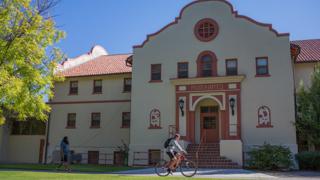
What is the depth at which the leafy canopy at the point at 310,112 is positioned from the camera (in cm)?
2428

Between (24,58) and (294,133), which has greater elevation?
(24,58)

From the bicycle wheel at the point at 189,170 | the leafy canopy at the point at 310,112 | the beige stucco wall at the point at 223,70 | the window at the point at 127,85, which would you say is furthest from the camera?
the window at the point at 127,85

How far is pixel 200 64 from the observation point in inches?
1086

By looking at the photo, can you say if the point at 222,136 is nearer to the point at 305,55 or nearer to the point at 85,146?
the point at 305,55

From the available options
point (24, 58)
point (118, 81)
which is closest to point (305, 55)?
point (118, 81)

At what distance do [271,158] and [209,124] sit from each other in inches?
233

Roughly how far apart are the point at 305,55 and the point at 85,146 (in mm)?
18635

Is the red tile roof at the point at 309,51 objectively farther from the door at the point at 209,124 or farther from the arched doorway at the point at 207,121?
the door at the point at 209,124

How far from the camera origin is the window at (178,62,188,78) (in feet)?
91.2

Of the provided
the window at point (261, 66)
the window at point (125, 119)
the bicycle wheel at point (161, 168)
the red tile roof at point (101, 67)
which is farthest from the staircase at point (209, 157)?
the red tile roof at point (101, 67)

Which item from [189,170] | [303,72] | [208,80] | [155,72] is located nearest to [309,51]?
[303,72]

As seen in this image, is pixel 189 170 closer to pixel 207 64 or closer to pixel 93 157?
pixel 207 64

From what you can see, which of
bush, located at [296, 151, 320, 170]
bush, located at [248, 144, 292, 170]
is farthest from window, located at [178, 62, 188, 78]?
bush, located at [296, 151, 320, 170]

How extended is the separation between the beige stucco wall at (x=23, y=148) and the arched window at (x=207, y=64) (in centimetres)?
1581
